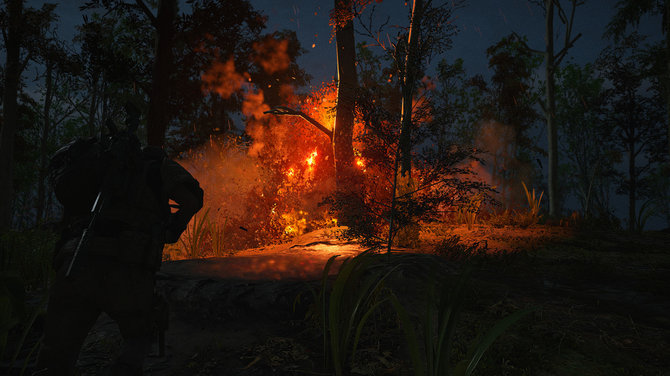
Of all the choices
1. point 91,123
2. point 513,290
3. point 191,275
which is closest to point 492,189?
point 513,290

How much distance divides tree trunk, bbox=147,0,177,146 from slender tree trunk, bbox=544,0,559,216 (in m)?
12.7

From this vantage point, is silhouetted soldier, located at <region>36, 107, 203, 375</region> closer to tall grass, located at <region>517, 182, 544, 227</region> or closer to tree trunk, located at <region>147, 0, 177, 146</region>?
tree trunk, located at <region>147, 0, 177, 146</region>

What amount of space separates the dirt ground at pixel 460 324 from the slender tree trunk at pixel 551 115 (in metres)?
7.20

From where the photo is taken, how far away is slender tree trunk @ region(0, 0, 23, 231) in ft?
43.1

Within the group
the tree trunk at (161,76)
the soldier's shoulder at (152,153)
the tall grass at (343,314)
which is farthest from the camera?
the tree trunk at (161,76)

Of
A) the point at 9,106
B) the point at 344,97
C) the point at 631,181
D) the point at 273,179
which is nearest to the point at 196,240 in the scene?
the point at 273,179

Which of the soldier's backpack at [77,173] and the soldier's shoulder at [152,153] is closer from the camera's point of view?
the soldier's backpack at [77,173]

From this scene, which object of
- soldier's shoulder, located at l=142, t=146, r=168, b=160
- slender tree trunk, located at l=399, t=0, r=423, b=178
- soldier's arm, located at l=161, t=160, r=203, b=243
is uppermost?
slender tree trunk, located at l=399, t=0, r=423, b=178

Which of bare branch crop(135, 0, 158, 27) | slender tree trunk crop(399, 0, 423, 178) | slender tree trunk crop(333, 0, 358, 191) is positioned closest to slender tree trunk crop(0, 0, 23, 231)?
bare branch crop(135, 0, 158, 27)

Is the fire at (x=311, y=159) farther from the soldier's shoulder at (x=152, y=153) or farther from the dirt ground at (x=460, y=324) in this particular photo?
the soldier's shoulder at (x=152, y=153)

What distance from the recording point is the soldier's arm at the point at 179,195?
2715 millimetres

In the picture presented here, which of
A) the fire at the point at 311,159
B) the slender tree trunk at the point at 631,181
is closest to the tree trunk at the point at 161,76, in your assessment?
the fire at the point at 311,159

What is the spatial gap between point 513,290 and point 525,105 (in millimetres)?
22265

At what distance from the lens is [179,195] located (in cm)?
274
